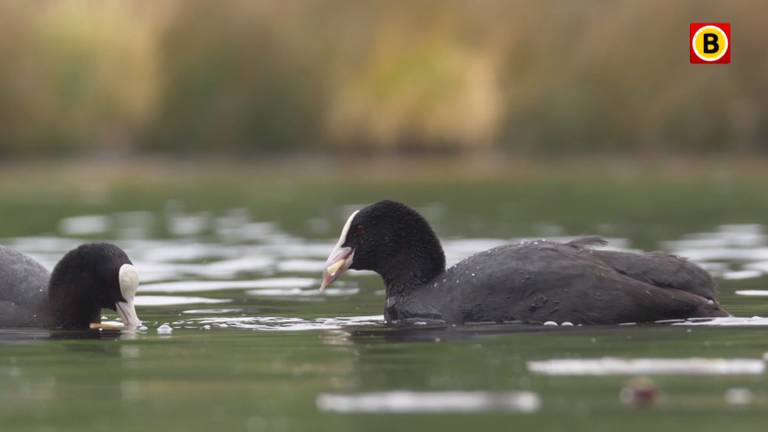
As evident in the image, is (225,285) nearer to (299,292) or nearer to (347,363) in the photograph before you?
(299,292)

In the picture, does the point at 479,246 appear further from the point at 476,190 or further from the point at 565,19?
the point at 565,19

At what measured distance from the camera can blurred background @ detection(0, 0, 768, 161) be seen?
49188mm

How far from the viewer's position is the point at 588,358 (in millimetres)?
8680

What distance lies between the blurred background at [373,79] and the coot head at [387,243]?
36838 millimetres

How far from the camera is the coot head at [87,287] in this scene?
1111 centimetres

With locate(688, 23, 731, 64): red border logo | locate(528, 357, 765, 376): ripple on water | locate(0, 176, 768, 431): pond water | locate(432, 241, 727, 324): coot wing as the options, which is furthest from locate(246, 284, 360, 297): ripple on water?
locate(688, 23, 731, 64): red border logo

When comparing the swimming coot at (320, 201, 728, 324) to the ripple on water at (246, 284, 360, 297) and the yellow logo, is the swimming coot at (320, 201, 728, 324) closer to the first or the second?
the ripple on water at (246, 284, 360, 297)

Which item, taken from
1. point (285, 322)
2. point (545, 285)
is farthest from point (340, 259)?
point (545, 285)

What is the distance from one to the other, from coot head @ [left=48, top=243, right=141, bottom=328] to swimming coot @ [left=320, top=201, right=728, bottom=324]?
1.38 m

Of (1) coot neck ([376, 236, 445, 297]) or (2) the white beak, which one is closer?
(1) coot neck ([376, 236, 445, 297])

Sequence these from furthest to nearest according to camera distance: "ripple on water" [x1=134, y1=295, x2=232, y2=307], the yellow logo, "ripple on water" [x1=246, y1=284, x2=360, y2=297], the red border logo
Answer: the yellow logo < the red border logo < "ripple on water" [x1=246, y1=284, x2=360, y2=297] < "ripple on water" [x1=134, y1=295, x2=232, y2=307]

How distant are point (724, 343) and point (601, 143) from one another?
134 feet

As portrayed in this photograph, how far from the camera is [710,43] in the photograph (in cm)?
4050

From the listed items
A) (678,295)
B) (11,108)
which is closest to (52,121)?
(11,108)
